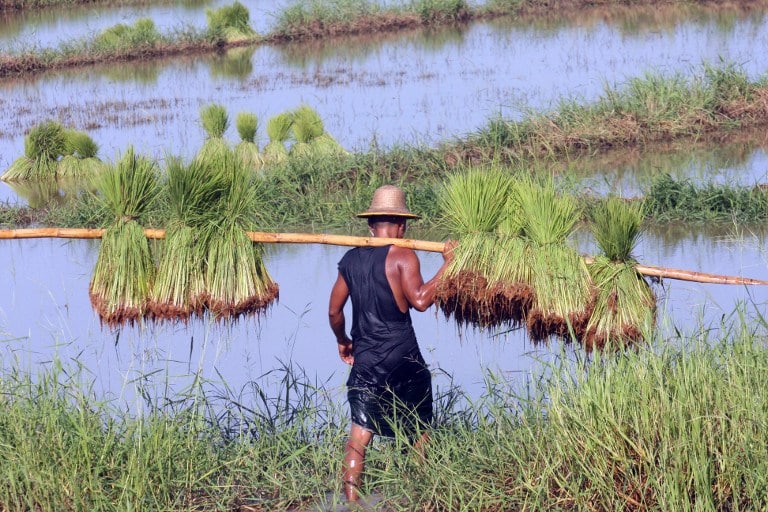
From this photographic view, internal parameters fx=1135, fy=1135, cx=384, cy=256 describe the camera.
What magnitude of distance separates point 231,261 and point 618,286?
73.9 inches

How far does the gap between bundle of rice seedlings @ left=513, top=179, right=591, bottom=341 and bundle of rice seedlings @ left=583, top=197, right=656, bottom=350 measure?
68 mm

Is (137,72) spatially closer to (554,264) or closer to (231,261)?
(231,261)

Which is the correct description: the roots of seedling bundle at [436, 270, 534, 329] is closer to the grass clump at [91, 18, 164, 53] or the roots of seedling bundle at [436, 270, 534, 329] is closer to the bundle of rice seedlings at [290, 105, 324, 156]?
the bundle of rice seedlings at [290, 105, 324, 156]

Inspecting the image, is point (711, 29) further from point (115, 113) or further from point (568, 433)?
point (568, 433)

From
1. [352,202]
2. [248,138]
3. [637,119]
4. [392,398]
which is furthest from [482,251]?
[248,138]

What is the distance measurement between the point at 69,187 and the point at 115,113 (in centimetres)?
355

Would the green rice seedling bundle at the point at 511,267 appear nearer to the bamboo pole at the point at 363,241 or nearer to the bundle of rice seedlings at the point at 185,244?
the bamboo pole at the point at 363,241

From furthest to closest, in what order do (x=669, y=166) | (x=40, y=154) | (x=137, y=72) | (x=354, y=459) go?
(x=137, y=72) < (x=40, y=154) < (x=669, y=166) < (x=354, y=459)

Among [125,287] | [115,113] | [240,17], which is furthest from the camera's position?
[240,17]

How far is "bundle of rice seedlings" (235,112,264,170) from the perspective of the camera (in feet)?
33.4

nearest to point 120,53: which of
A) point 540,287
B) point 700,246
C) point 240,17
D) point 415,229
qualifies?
point 240,17

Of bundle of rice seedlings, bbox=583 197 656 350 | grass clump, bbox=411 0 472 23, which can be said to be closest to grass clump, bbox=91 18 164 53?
grass clump, bbox=411 0 472 23

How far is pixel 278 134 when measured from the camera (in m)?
10.4

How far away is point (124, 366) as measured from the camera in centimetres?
582
